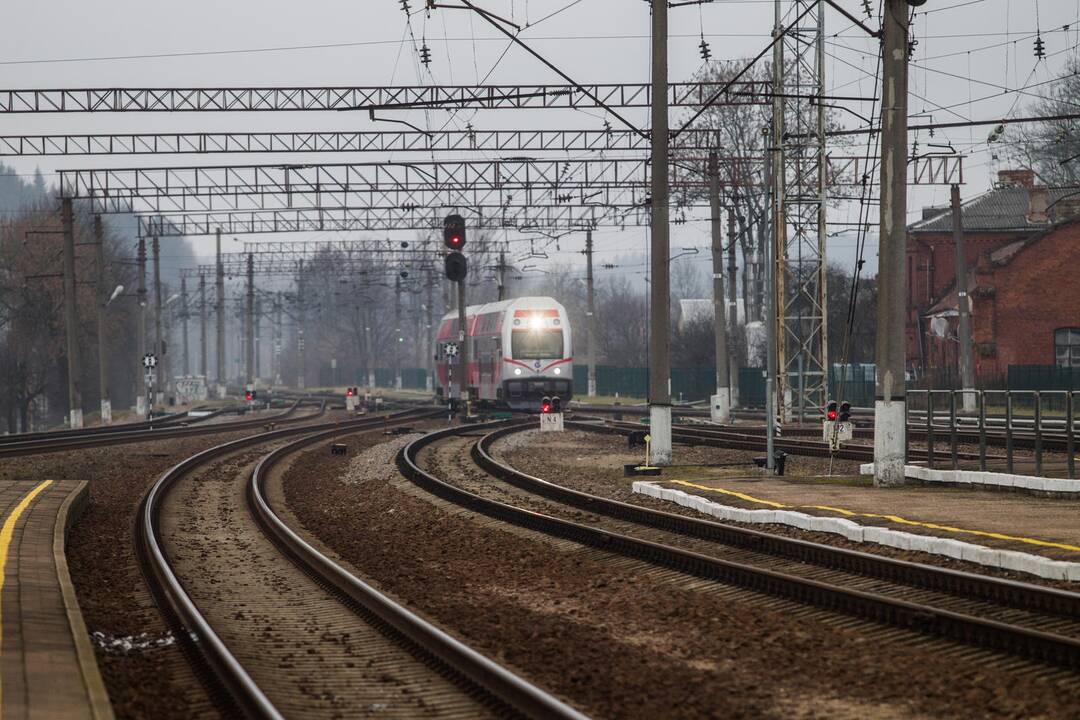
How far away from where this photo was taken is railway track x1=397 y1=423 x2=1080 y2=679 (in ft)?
27.6

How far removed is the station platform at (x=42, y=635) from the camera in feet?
22.4

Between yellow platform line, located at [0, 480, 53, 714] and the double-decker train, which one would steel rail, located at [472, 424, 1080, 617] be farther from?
the double-decker train

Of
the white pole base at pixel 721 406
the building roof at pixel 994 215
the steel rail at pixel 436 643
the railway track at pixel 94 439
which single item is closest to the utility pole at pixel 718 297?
the white pole base at pixel 721 406

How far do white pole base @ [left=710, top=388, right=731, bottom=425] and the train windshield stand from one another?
6.84 m

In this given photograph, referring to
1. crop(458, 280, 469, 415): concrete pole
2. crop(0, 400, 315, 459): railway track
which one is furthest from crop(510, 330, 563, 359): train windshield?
crop(0, 400, 315, 459): railway track

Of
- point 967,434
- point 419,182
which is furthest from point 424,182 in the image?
point 967,434

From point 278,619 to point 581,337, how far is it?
415 feet

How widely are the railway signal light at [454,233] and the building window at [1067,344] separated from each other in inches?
1279

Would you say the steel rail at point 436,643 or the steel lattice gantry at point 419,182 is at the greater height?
the steel lattice gantry at point 419,182

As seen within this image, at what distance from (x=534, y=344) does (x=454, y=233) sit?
12.1m

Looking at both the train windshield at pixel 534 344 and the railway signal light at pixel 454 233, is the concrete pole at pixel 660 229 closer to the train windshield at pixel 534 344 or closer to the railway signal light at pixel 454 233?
the railway signal light at pixel 454 233

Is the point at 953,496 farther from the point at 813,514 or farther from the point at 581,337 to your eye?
the point at 581,337

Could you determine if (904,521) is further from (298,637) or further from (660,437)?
(660,437)

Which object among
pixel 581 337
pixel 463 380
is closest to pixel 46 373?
pixel 463 380
